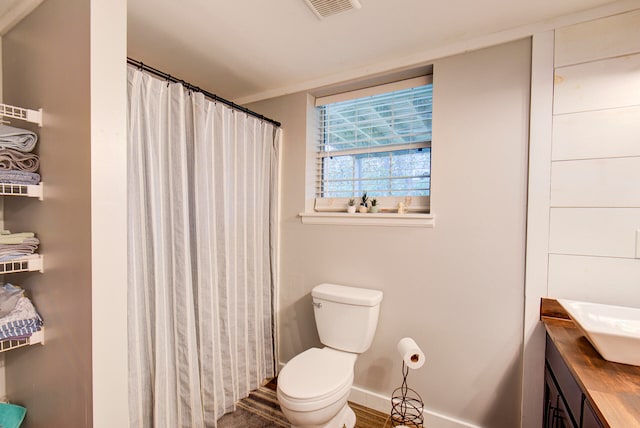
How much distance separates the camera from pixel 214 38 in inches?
60.9

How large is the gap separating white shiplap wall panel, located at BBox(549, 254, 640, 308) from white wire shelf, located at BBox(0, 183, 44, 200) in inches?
93.5

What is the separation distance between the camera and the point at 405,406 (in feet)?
5.66

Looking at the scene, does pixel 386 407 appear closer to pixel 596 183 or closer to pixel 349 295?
pixel 349 295

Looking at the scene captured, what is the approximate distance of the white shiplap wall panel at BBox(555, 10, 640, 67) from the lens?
1.24m

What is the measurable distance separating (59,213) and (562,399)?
212cm

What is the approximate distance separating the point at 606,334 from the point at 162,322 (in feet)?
5.96

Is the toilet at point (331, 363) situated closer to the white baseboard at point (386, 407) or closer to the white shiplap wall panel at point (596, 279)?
the white baseboard at point (386, 407)

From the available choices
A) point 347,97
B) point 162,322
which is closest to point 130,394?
point 162,322

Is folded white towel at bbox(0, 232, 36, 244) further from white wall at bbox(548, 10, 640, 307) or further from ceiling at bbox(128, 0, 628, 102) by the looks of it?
white wall at bbox(548, 10, 640, 307)

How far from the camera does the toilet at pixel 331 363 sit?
1334 millimetres

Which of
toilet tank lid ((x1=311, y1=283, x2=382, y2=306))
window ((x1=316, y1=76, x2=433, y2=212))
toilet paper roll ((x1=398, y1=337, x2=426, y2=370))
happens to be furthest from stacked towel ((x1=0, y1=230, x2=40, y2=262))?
toilet paper roll ((x1=398, y1=337, x2=426, y2=370))

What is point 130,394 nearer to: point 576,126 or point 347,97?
point 347,97

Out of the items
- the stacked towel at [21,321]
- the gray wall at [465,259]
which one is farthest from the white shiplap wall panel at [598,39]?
the stacked towel at [21,321]

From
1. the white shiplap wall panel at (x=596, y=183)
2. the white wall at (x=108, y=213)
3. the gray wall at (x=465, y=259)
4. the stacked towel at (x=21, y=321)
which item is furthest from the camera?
the gray wall at (x=465, y=259)
